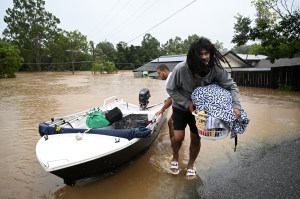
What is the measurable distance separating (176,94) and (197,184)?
146 centimetres

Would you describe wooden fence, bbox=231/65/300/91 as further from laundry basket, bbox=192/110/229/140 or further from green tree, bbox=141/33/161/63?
green tree, bbox=141/33/161/63

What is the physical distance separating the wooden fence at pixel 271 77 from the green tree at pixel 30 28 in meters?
43.3

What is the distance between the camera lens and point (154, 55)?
5694 cm

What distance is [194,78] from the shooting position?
3.32 metres

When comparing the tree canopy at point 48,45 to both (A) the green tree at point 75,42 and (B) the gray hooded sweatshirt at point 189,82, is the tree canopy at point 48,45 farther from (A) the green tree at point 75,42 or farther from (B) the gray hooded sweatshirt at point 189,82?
(B) the gray hooded sweatshirt at point 189,82

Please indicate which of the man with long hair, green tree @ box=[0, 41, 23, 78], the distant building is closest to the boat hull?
the man with long hair

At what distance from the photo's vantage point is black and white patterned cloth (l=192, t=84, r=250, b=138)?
3045 mm

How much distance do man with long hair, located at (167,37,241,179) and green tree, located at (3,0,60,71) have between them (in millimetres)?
53736

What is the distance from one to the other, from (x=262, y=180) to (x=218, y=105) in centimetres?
167

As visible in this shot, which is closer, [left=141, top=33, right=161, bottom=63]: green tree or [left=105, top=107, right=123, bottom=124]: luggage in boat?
[left=105, top=107, right=123, bottom=124]: luggage in boat

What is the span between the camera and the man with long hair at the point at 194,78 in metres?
3.10

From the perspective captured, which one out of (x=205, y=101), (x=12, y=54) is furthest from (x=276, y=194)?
(x=12, y=54)

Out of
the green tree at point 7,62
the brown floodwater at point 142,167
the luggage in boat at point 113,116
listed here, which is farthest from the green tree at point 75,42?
the luggage in boat at point 113,116

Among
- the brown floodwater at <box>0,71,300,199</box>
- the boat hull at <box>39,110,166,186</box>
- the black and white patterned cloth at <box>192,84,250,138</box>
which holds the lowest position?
the brown floodwater at <box>0,71,300,199</box>
